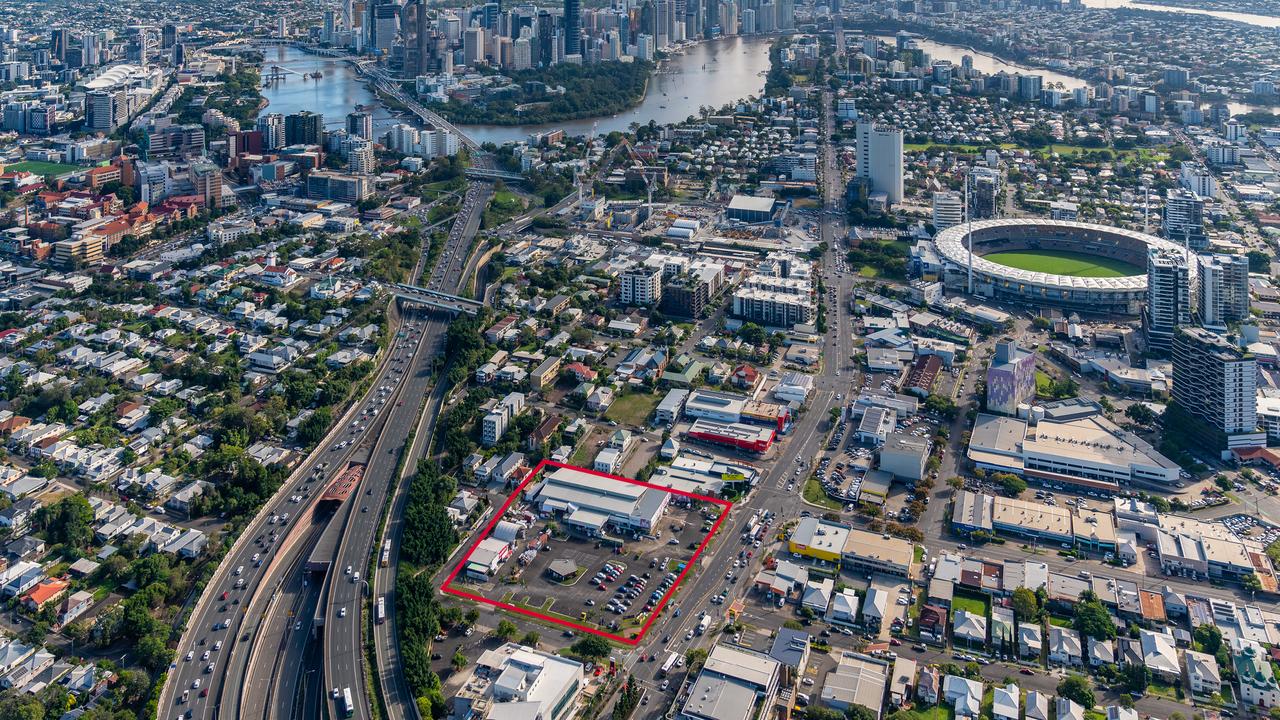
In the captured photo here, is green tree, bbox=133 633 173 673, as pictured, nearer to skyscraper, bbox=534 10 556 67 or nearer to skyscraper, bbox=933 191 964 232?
skyscraper, bbox=933 191 964 232

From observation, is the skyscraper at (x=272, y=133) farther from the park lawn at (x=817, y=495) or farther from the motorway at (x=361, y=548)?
the park lawn at (x=817, y=495)

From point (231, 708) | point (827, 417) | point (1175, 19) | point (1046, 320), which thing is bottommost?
point (231, 708)

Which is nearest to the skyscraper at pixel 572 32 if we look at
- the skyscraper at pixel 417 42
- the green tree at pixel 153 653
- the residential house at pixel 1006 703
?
the skyscraper at pixel 417 42

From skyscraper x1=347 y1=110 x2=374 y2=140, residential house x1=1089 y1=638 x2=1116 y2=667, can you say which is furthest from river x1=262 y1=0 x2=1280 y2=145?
residential house x1=1089 y1=638 x2=1116 y2=667

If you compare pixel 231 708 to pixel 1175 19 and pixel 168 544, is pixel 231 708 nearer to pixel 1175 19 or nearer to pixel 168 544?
pixel 168 544

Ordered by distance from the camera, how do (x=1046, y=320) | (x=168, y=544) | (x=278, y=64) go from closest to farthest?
1. (x=168, y=544)
2. (x=1046, y=320)
3. (x=278, y=64)

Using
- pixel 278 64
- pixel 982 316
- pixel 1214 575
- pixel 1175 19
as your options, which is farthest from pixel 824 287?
pixel 1175 19

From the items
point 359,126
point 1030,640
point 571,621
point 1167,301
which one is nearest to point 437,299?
point 571,621
